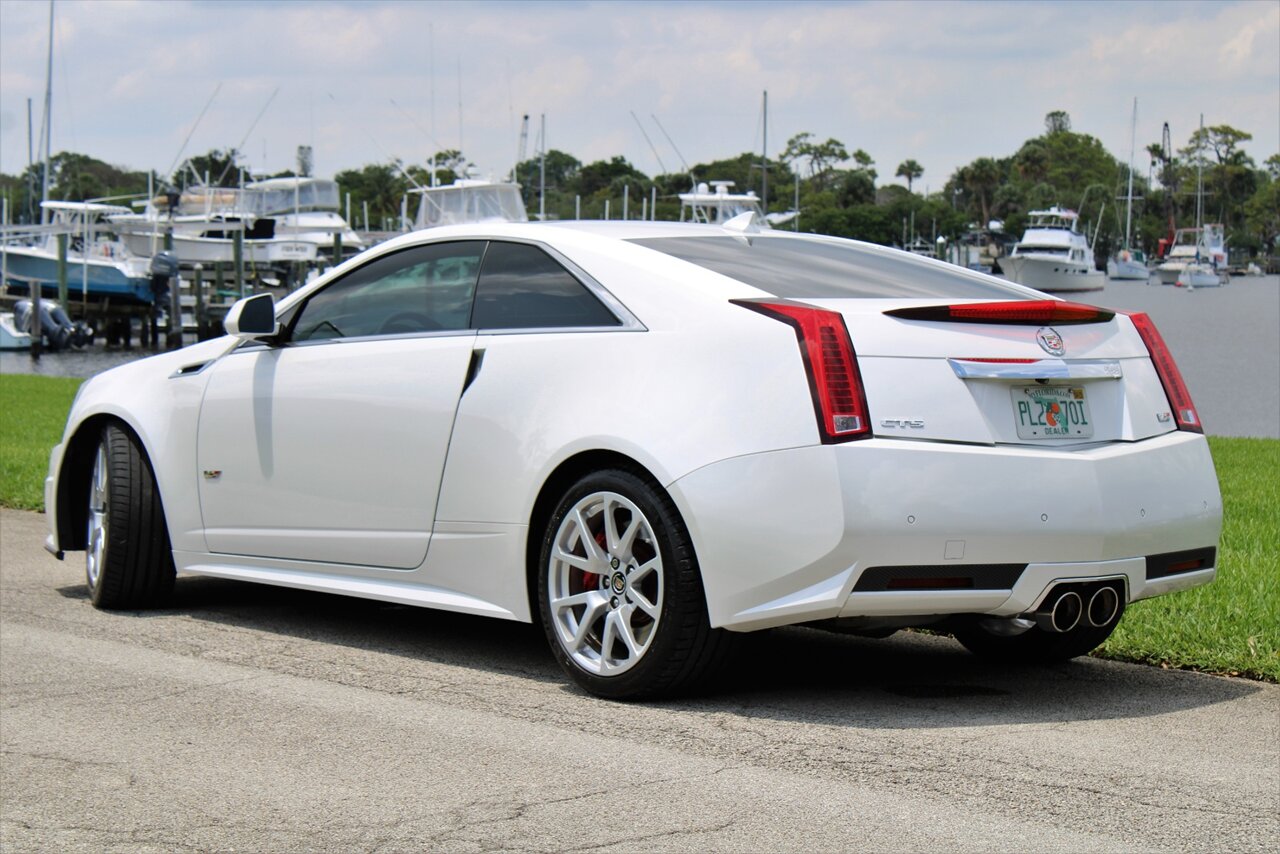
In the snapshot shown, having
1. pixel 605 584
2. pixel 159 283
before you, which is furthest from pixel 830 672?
pixel 159 283

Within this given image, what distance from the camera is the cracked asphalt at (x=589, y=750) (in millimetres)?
4129

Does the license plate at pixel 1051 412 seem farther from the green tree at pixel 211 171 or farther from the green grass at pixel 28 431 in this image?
the green tree at pixel 211 171

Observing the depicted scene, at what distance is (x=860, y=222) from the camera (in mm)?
120250

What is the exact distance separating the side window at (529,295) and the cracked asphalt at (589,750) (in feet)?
4.06

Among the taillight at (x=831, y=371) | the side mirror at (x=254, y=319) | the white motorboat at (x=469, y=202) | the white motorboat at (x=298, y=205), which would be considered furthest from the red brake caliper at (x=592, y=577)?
the white motorboat at (x=298, y=205)

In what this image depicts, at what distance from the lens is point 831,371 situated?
504 centimetres

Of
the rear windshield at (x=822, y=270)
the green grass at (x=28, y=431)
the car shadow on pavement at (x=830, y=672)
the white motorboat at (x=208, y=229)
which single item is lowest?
the green grass at (x=28, y=431)

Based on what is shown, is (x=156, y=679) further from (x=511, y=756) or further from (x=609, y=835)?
(x=609, y=835)

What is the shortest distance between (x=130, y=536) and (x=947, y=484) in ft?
12.4

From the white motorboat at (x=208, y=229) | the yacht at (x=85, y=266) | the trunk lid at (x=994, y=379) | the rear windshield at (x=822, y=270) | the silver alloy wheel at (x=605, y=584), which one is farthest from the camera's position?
the white motorboat at (x=208, y=229)

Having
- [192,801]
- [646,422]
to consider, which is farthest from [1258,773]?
[192,801]

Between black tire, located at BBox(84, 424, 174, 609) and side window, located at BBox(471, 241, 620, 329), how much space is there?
199cm

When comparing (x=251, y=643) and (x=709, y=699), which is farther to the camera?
(x=251, y=643)

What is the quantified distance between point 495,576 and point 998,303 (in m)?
1.90
